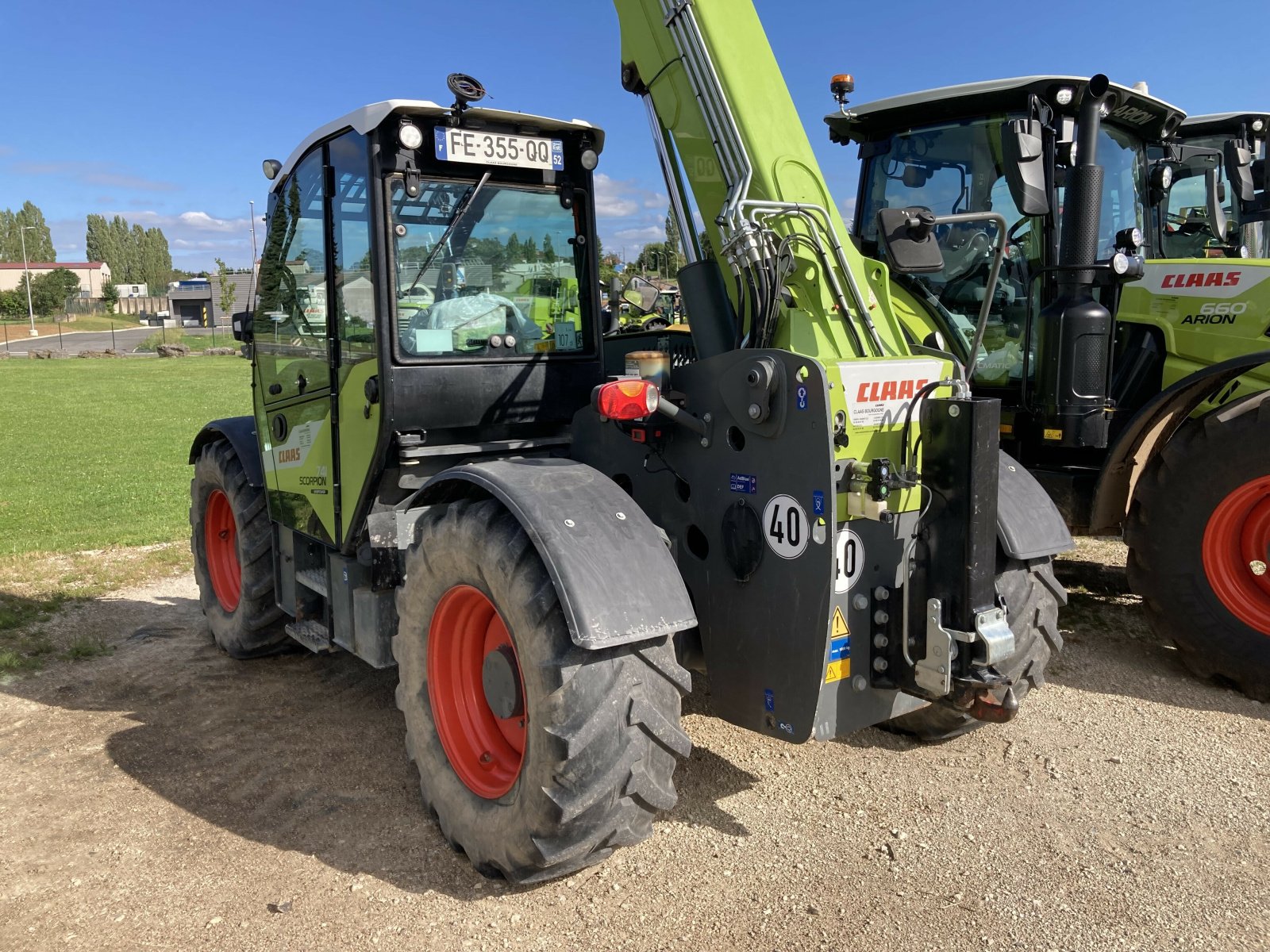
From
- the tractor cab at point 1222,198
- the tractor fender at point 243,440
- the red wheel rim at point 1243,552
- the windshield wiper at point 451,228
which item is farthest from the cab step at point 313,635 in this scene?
the tractor cab at point 1222,198

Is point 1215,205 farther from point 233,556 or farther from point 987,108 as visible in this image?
point 233,556

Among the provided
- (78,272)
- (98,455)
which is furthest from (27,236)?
(98,455)

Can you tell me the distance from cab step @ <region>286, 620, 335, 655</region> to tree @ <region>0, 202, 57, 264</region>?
406 ft

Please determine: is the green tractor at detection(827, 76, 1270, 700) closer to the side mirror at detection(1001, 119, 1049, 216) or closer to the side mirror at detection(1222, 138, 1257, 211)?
the side mirror at detection(1222, 138, 1257, 211)

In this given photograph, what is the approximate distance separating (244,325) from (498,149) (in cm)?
209

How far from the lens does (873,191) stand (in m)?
6.76

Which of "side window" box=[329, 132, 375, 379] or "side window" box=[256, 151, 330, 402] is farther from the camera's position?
"side window" box=[256, 151, 330, 402]

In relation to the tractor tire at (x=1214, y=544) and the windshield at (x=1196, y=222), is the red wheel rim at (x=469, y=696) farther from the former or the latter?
the windshield at (x=1196, y=222)

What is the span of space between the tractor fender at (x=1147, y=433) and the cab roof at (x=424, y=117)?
3.20m

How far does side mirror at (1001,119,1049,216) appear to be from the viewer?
3.85 meters

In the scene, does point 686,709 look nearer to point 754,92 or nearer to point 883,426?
point 883,426

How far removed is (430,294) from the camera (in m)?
4.14

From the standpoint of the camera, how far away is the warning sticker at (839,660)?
3.19 meters

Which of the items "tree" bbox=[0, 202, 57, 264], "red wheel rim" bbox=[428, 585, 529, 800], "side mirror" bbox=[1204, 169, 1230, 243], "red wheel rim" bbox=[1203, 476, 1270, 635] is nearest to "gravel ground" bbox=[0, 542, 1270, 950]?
"red wheel rim" bbox=[428, 585, 529, 800]
